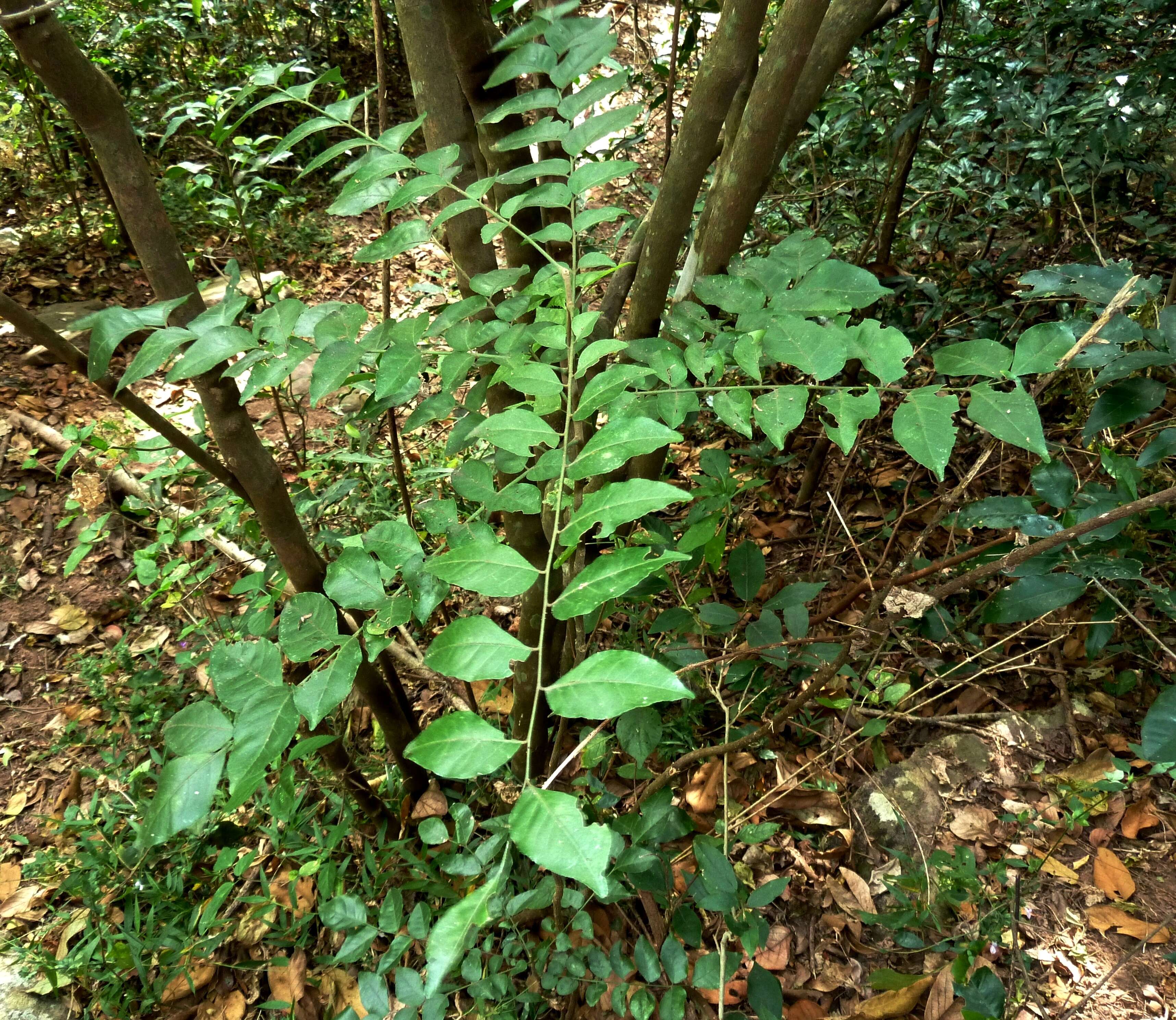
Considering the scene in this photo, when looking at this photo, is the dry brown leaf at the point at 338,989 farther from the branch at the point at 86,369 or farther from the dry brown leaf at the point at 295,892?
the branch at the point at 86,369

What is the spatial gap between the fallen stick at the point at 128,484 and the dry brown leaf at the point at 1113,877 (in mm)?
2169

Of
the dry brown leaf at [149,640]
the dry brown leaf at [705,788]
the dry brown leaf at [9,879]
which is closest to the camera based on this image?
the dry brown leaf at [705,788]

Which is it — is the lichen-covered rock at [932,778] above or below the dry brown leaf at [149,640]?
below

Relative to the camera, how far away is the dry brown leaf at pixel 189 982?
1760 mm

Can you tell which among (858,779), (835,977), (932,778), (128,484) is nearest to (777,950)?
(835,977)

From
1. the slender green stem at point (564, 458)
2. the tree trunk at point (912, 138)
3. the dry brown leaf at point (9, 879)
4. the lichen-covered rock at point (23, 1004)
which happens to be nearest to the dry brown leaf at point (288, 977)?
the lichen-covered rock at point (23, 1004)

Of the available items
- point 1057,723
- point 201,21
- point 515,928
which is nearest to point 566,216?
point 515,928

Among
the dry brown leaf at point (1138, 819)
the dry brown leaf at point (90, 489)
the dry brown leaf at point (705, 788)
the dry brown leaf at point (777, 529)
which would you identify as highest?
the dry brown leaf at point (90, 489)

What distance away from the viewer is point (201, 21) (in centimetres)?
463

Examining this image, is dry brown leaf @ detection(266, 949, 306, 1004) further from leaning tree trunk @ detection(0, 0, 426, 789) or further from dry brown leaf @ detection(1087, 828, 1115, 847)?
dry brown leaf @ detection(1087, 828, 1115, 847)

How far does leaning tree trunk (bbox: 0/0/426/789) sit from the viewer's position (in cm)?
89

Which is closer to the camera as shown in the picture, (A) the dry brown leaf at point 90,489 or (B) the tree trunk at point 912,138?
(B) the tree trunk at point 912,138

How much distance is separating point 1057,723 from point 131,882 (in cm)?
245

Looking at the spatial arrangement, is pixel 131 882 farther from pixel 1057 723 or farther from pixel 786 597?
pixel 1057 723
